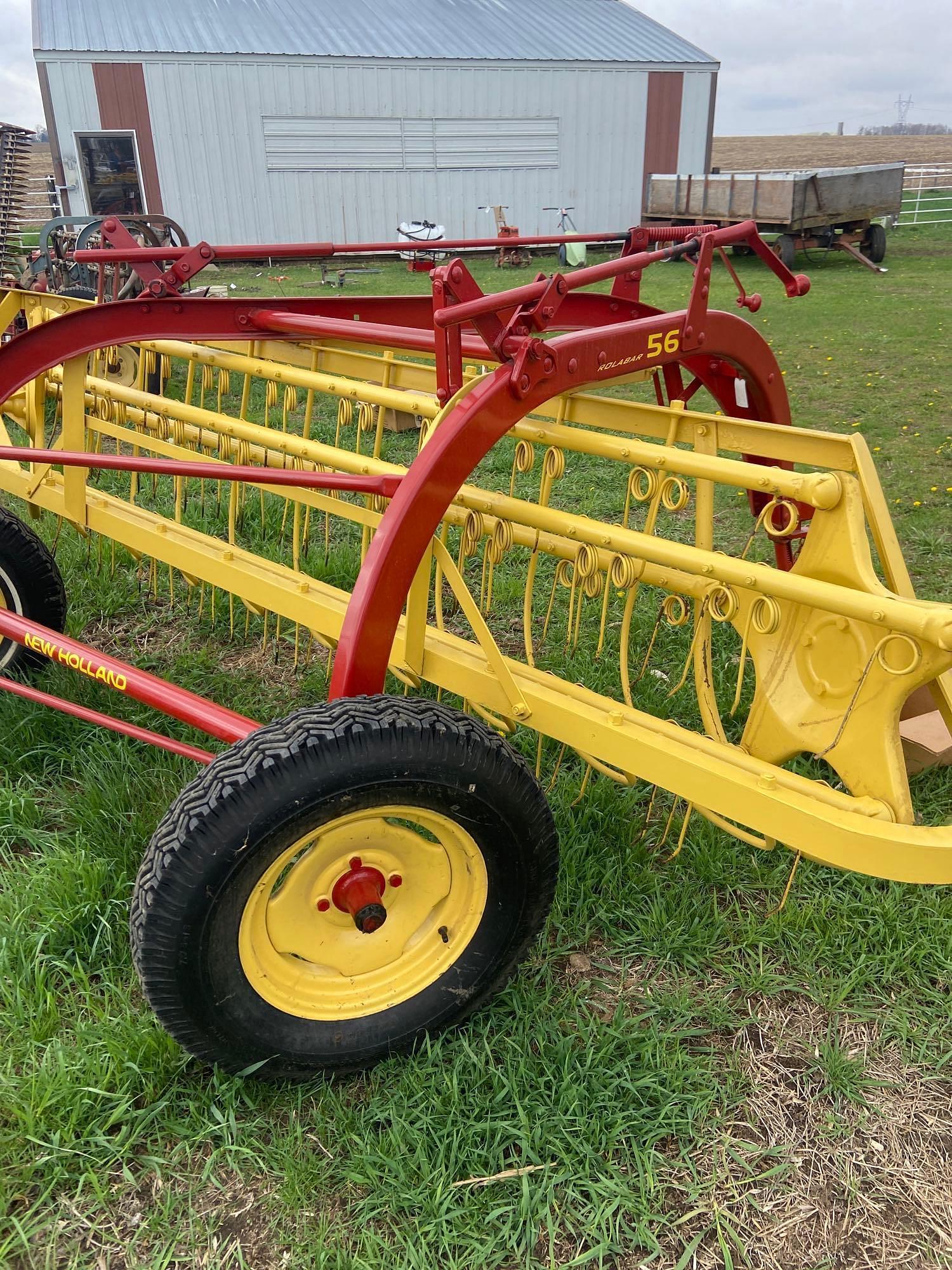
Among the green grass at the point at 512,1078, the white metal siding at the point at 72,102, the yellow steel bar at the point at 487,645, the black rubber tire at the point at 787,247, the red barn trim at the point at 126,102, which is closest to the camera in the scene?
the green grass at the point at 512,1078

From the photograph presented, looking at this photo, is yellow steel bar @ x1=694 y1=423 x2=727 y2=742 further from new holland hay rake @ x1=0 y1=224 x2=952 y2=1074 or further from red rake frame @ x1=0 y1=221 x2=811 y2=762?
red rake frame @ x1=0 y1=221 x2=811 y2=762

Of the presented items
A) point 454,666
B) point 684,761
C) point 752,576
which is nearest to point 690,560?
point 752,576

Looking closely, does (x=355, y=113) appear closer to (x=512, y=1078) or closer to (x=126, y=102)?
(x=126, y=102)

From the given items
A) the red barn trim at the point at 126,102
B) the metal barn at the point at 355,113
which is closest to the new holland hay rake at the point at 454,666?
the red barn trim at the point at 126,102

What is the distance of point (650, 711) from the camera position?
332 centimetres

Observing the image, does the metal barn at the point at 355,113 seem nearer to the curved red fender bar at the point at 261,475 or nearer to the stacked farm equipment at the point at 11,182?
the stacked farm equipment at the point at 11,182

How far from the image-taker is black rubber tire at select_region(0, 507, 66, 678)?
328cm

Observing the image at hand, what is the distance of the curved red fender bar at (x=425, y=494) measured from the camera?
195 centimetres

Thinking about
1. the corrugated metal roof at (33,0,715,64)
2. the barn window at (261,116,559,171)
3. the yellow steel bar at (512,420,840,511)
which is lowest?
the yellow steel bar at (512,420,840,511)

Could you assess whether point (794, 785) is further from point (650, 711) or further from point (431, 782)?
point (650, 711)

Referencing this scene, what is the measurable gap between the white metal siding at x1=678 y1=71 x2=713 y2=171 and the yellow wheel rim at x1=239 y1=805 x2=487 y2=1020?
21540 mm

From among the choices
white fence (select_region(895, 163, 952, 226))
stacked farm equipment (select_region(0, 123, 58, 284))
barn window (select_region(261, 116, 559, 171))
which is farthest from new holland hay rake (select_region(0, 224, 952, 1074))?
white fence (select_region(895, 163, 952, 226))

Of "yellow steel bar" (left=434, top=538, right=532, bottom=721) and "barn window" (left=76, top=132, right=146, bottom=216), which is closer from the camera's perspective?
"yellow steel bar" (left=434, top=538, right=532, bottom=721)

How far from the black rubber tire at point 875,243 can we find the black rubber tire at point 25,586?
16.2m
